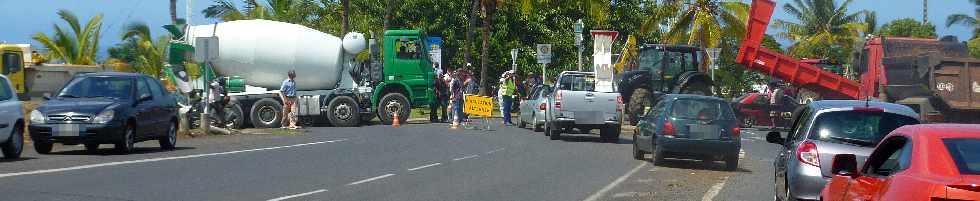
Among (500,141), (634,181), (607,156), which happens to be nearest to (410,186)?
(634,181)

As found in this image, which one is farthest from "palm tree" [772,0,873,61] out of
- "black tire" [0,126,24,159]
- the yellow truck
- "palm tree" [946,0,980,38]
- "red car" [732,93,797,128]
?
"black tire" [0,126,24,159]

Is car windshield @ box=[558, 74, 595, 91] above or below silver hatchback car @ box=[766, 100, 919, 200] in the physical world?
above

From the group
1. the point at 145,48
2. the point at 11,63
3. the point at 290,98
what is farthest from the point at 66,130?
the point at 145,48

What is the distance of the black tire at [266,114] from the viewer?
32.2m

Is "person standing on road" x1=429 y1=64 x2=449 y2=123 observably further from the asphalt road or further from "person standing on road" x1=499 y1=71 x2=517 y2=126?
the asphalt road

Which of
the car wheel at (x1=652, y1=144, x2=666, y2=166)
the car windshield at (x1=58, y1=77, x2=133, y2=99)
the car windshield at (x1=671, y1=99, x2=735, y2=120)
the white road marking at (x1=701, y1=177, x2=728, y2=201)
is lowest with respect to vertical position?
the white road marking at (x1=701, y1=177, x2=728, y2=201)

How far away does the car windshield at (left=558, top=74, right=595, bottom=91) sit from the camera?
2894 cm

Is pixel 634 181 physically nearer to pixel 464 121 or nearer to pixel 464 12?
pixel 464 121

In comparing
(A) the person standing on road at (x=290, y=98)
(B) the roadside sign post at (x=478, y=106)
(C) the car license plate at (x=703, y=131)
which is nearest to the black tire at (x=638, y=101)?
(B) the roadside sign post at (x=478, y=106)

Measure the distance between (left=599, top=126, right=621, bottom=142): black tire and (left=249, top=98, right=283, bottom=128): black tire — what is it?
352 inches

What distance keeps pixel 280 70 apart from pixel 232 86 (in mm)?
1304

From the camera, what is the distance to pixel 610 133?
27922 mm

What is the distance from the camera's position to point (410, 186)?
1513 centimetres

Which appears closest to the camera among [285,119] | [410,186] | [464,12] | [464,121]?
[410,186]
